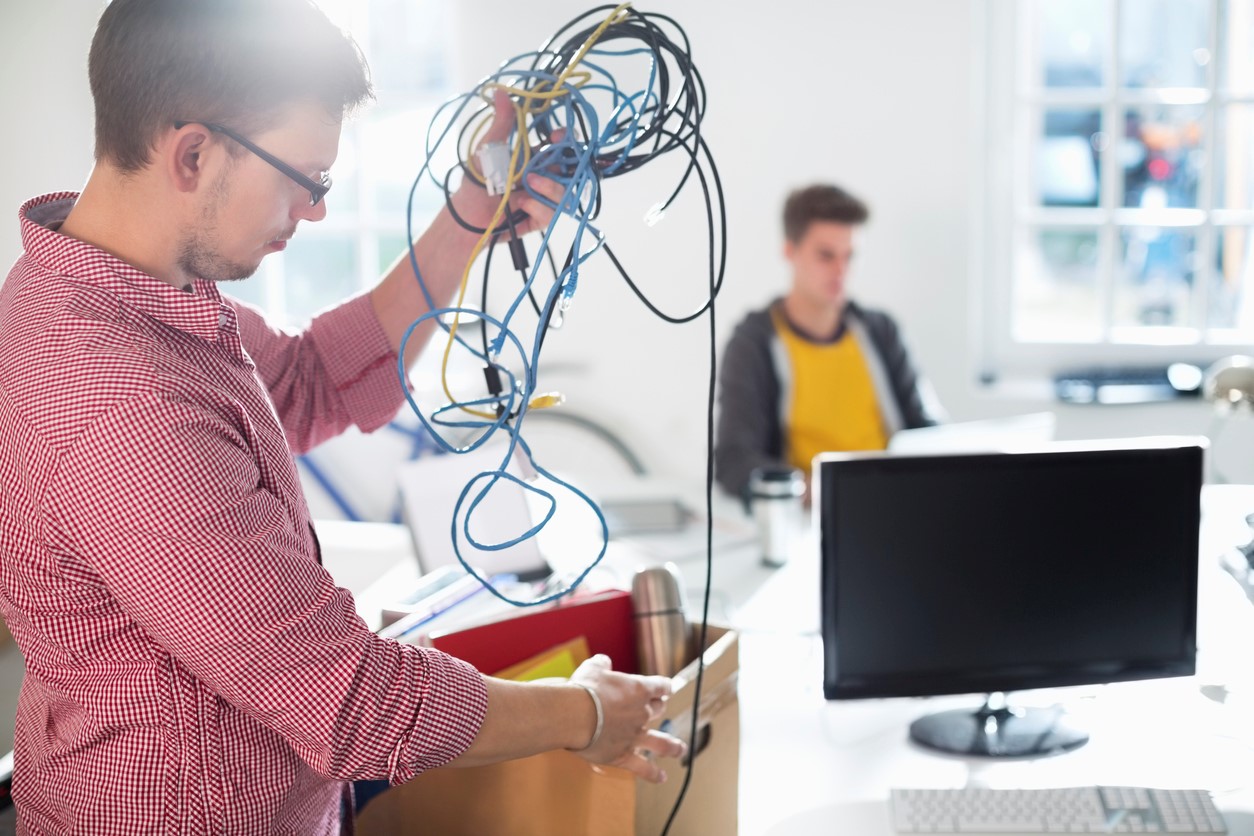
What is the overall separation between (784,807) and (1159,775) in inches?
18.2

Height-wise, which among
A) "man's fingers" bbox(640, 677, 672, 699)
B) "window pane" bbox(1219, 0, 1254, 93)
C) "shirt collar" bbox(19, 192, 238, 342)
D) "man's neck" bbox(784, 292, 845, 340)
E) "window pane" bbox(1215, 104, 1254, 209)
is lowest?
"man's fingers" bbox(640, 677, 672, 699)

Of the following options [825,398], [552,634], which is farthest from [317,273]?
[552,634]

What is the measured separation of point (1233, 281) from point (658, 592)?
3.06 metres

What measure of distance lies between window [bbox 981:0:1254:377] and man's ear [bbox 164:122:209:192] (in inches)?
127

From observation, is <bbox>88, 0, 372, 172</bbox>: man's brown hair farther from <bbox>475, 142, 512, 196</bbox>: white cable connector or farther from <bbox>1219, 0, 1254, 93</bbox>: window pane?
<bbox>1219, 0, 1254, 93</bbox>: window pane

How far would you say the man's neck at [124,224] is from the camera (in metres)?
1.11

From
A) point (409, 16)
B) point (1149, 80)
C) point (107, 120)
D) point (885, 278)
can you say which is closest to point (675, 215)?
point (885, 278)

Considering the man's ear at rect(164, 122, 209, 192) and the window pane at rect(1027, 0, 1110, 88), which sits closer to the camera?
the man's ear at rect(164, 122, 209, 192)

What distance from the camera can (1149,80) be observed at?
376 cm

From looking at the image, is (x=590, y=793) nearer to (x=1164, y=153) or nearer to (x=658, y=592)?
(x=658, y=592)

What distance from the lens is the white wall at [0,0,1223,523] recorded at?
3.66m

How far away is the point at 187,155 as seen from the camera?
1079 millimetres

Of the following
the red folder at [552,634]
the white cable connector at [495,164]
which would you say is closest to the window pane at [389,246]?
the red folder at [552,634]

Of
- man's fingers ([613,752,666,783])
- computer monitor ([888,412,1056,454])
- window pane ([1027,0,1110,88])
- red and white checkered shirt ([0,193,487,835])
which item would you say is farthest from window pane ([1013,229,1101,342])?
red and white checkered shirt ([0,193,487,835])
